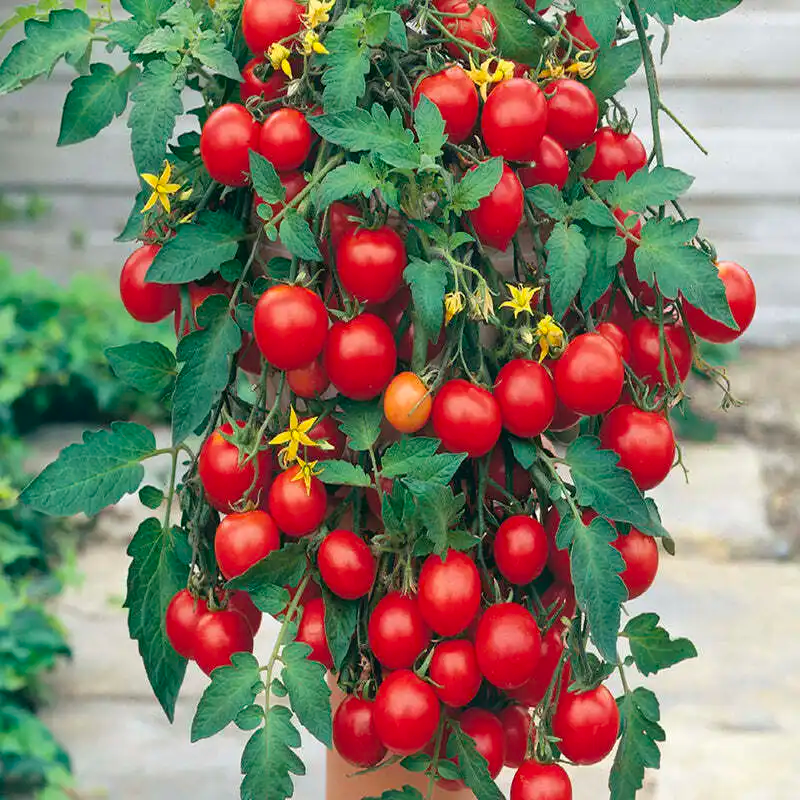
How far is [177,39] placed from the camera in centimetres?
77

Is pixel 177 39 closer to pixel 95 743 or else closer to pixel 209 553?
pixel 209 553

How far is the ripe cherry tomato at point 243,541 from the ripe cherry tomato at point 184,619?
0.06 m

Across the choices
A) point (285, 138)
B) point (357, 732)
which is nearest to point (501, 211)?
point (285, 138)

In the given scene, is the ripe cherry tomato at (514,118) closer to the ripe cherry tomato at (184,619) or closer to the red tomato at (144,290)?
the red tomato at (144,290)

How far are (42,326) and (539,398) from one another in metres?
2.39

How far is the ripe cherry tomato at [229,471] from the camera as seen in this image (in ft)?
2.51

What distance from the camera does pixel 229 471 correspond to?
30.1 inches

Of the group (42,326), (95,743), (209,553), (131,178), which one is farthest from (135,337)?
(209,553)

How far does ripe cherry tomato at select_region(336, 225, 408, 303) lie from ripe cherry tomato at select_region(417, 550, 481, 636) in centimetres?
17

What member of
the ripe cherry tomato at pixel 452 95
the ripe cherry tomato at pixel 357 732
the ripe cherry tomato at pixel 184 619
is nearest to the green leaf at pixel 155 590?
the ripe cherry tomato at pixel 184 619

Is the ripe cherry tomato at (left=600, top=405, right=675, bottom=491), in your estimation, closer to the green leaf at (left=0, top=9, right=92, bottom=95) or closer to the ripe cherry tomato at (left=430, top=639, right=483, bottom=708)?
the ripe cherry tomato at (left=430, top=639, right=483, bottom=708)

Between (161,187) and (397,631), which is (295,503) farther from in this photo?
(161,187)

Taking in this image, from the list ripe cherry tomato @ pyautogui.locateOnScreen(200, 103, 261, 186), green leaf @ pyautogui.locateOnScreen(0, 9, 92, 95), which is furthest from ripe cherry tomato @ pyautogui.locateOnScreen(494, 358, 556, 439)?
green leaf @ pyautogui.locateOnScreen(0, 9, 92, 95)

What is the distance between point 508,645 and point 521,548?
0.06 m
